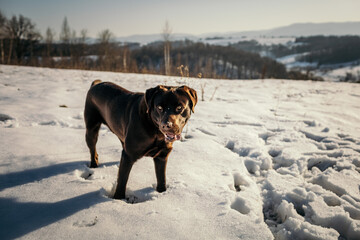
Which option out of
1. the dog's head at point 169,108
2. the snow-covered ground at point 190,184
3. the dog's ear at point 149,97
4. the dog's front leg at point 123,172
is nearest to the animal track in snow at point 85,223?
the snow-covered ground at point 190,184

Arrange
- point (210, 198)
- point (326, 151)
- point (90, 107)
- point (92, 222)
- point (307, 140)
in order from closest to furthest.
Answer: point (92, 222)
point (210, 198)
point (90, 107)
point (326, 151)
point (307, 140)

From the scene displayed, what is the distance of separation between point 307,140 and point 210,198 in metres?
2.91

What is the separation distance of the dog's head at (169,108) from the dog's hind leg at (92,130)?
1.19m

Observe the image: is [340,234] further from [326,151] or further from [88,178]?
[88,178]

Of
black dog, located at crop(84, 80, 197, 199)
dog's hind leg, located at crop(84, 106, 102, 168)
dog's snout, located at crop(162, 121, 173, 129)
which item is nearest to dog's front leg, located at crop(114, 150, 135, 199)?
black dog, located at crop(84, 80, 197, 199)

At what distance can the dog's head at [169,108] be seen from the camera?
5.33ft

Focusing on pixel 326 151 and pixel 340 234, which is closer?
pixel 340 234

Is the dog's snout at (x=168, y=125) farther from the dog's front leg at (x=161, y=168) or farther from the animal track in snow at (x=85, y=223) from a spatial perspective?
the animal track in snow at (x=85, y=223)

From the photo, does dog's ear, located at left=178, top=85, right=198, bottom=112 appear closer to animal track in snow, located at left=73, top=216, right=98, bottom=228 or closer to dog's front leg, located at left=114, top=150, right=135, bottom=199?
dog's front leg, located at left=114, top=150, right=135, bottom=199

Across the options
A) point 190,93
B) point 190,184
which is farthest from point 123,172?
point 190,93

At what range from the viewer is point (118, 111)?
7.37 ft

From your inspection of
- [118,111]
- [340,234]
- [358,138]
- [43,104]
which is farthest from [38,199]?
[358,138]

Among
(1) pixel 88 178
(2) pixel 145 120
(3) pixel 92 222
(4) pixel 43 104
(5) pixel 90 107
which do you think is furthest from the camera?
(4) pixel 43 104

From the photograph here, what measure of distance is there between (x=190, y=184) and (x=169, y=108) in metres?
1.11
